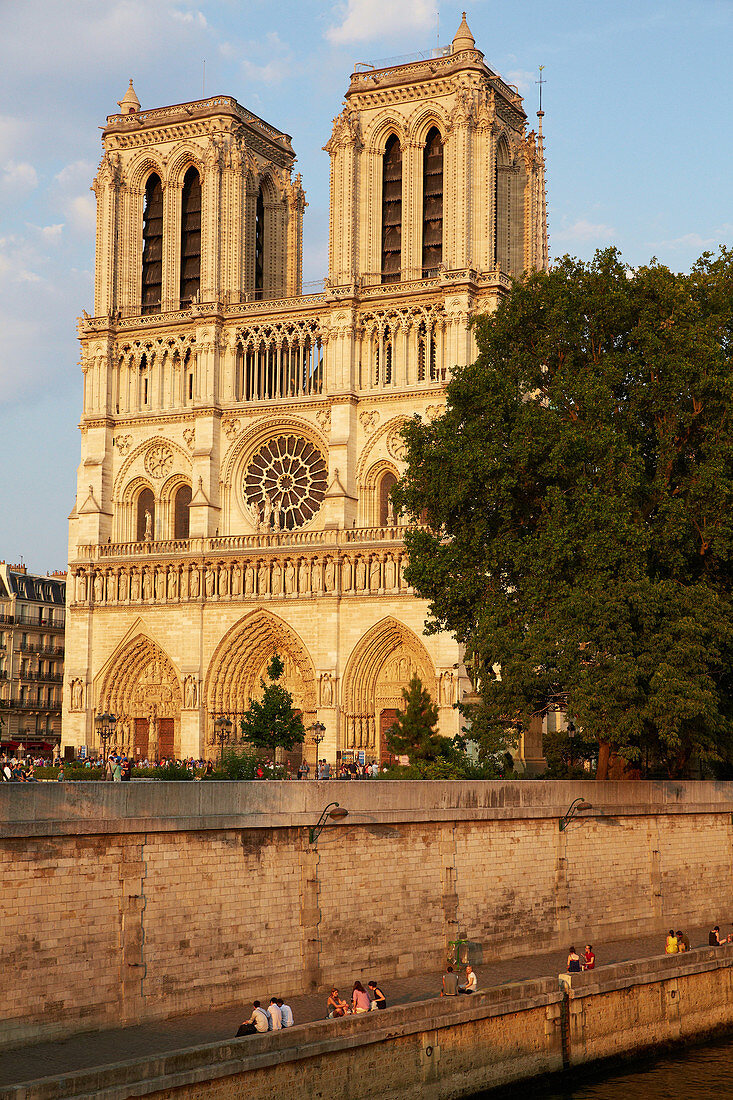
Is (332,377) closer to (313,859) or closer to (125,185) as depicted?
(125,185)

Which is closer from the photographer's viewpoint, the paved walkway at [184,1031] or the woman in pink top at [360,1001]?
the paved walkway at [184,1031]

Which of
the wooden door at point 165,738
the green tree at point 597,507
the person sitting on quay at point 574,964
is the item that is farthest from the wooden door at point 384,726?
the person sitting on quay at point 574,964

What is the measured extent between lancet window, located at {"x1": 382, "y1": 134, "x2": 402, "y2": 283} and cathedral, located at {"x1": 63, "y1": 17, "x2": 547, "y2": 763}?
97 millimetres

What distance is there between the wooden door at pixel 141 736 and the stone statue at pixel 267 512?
9.46 m

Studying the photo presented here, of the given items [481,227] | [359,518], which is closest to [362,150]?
[481,227]

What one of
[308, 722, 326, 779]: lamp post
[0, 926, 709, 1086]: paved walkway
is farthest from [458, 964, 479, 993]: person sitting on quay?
[308, 722, 326, 779]: lamp post

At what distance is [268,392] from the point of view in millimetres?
57594

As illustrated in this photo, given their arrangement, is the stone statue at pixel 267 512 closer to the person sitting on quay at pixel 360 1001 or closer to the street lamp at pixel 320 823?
the street lamp at pixel 320 823

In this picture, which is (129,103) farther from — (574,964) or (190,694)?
(574,964)

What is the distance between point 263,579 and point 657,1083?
114 ft

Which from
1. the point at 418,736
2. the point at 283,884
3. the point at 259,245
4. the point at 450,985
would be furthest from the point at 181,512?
the point at 450,985

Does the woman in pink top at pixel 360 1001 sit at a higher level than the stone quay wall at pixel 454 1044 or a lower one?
higher

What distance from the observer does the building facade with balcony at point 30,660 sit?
66.9m

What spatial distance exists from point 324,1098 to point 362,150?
4657 cm
